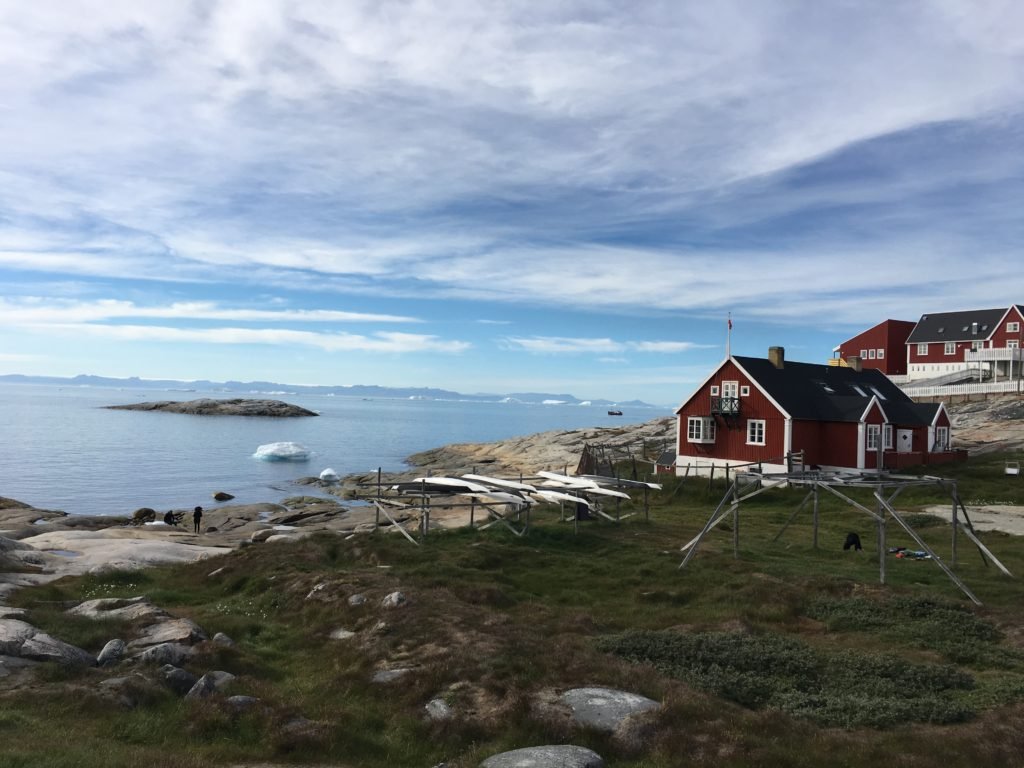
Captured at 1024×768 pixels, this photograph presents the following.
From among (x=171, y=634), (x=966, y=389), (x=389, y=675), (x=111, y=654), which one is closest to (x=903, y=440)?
(x=966, y=389)

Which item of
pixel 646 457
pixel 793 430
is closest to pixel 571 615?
pixel 793 430

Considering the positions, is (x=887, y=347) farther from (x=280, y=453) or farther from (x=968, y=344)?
(x=280, y=453)

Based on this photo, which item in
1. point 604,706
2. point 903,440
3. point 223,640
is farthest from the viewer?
point 903,440

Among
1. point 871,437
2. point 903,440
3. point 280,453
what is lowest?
point 280,453

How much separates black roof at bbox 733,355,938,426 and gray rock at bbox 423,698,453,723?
3663 centimetres

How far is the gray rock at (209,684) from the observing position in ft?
40.7

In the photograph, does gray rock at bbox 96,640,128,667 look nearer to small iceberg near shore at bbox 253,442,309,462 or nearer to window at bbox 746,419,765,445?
window at bbox 746,419,765,445

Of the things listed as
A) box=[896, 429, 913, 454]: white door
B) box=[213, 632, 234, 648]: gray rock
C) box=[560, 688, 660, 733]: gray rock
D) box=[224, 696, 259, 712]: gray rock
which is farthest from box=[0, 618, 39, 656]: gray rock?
box=[896, 429, 913, 454]: white door

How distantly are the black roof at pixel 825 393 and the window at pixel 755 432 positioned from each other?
6.38 feet

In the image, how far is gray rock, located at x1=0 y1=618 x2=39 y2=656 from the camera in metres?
13.4

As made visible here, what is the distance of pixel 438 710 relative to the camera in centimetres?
1205

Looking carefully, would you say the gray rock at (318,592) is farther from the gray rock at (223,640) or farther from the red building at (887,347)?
the red building at (887,347)

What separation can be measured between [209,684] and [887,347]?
9275 cm

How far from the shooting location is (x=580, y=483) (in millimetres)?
33125
